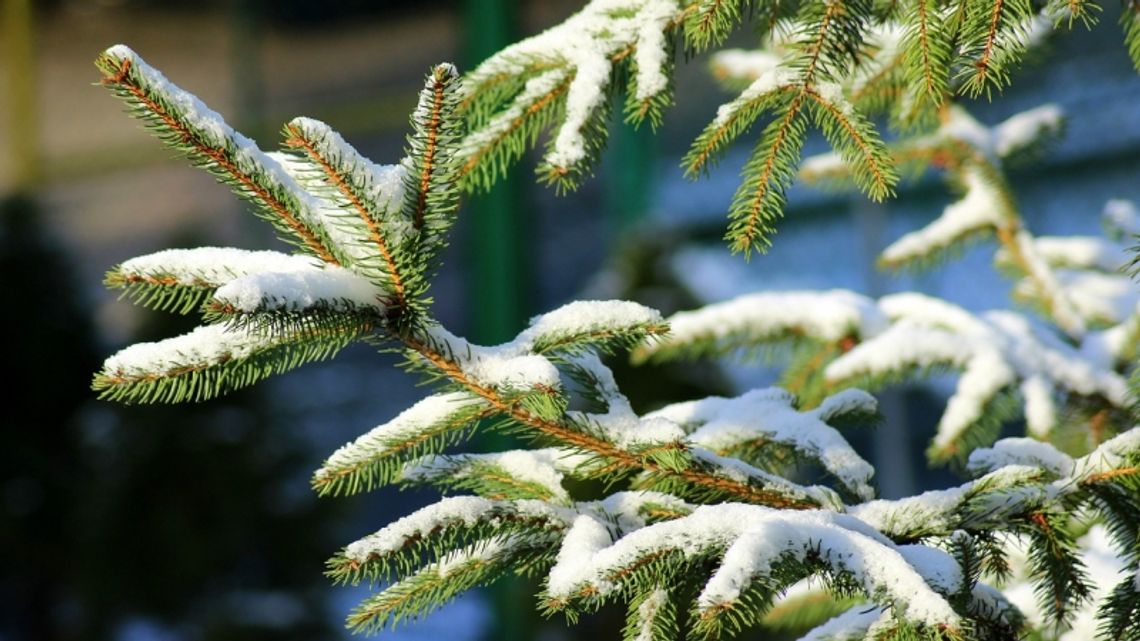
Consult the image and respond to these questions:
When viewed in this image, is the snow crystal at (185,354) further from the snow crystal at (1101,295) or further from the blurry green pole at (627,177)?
the blurry green pole at (627,177)

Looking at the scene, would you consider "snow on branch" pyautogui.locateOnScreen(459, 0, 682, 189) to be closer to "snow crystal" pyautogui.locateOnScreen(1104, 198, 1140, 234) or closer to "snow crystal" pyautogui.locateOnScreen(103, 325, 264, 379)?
"snow crystal" pyautogui.locateOnScreen(103, 325, 264, 379)

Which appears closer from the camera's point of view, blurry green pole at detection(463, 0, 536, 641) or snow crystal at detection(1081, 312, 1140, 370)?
snow crystal at detection(1081, 312, 1140, 370)

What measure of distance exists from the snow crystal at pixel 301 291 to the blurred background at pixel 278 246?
10.7ft

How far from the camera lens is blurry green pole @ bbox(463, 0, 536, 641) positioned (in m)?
5.18

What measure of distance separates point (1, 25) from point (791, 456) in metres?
5.99

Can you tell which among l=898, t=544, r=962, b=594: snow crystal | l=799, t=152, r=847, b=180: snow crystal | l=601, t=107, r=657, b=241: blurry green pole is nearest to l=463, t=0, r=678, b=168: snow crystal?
l=898, t=544, r=962, b=594: snow crystal

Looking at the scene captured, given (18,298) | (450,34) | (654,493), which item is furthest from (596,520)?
(450,34)

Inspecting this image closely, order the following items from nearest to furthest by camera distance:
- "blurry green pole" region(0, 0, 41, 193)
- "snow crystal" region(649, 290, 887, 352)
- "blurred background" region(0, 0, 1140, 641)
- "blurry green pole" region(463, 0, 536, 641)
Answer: "snow crystal" region(649, 290, 887, 352) < "blurred background" region(0, 0, 1140, 641) < "blurry green pole" region(463, 0, 536, 641) < "blurry green pole" region(0, 0, 41, 193)

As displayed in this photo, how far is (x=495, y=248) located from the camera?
534cm

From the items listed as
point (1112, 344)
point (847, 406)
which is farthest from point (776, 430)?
point (1112, 344)

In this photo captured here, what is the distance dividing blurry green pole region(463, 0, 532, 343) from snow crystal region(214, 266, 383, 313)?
4.37 metres

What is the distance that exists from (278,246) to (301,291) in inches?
193

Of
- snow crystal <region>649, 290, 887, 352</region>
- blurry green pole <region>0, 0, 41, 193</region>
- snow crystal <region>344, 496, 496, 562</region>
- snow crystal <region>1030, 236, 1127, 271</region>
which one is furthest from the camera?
blurry green pole <region>0, 0, 41, 193</region>

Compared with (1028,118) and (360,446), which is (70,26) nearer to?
(1028,118)
